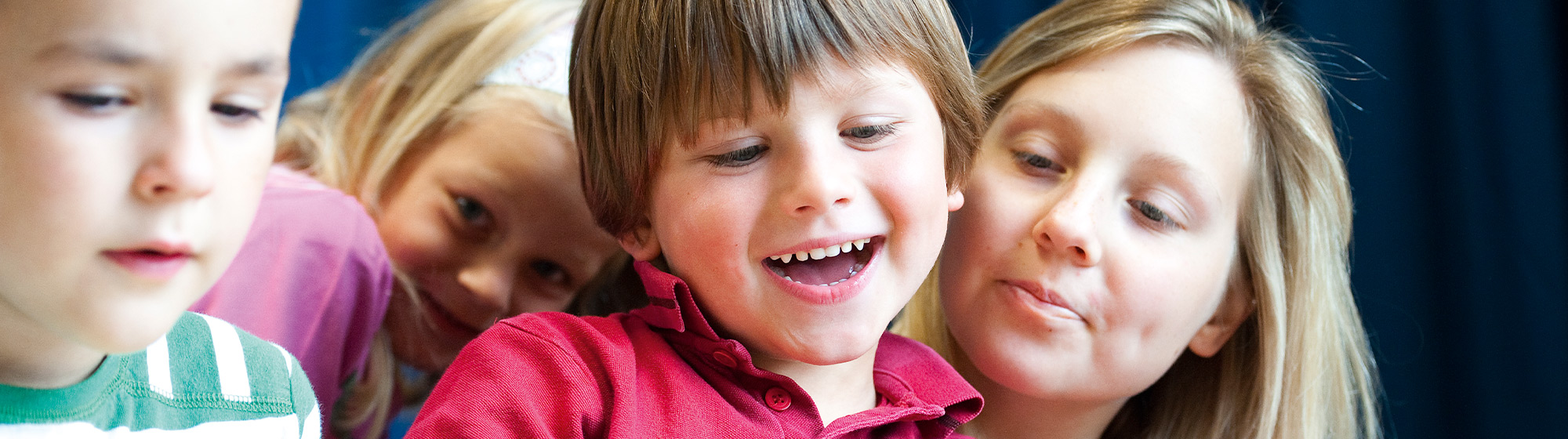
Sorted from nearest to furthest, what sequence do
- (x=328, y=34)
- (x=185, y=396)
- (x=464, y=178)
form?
(x=185, y=396), (x=464, y=178), (x=328, y=34)

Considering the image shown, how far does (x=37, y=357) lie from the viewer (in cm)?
59

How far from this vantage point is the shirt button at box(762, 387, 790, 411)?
0.89m

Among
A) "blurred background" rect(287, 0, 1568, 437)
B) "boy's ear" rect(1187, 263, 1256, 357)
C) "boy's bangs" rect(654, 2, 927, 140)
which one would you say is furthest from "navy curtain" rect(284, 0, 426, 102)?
A: "boy's ear" rect(1187, 263, 1256, 357)

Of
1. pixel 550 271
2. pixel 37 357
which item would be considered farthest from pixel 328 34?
pixel 37 357

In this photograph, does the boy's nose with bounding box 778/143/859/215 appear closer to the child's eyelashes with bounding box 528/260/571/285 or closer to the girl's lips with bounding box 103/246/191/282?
the girl's lips with bounding box 103/246/191/282

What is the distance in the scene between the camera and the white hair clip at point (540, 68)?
1358 mm

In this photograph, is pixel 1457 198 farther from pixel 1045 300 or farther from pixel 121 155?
pixel 121 155

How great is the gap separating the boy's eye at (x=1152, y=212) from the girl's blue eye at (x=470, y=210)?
0.69 metres

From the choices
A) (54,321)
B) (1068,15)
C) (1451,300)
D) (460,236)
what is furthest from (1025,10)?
(54,321)

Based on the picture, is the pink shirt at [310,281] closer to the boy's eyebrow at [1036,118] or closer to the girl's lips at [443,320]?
the girl's lips at [443,320]

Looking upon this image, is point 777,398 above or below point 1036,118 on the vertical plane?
below

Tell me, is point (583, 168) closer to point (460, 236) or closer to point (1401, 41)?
point (460, 236)

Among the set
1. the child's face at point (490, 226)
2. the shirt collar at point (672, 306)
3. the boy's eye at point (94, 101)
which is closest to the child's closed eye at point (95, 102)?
the boy's eye at point (94, 101)

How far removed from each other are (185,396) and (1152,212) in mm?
822
